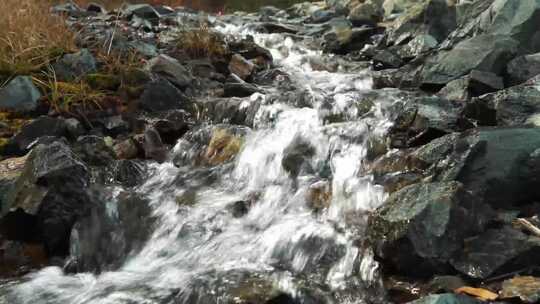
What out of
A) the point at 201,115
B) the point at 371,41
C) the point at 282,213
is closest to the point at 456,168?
the point at 282,213

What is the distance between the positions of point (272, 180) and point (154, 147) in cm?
147

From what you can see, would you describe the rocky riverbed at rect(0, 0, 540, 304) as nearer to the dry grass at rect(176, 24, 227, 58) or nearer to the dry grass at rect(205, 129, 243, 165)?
the dry grass at rect(205, 129, 243, 165)

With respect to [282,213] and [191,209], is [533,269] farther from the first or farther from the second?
[191,209]

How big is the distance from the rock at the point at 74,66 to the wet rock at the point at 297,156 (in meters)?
3.01

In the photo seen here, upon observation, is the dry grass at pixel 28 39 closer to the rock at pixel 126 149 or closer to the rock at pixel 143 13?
the rock at pixel 126 149

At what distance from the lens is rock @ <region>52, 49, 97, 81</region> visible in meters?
6.78

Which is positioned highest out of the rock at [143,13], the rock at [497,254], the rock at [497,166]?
the rock at [143,13]

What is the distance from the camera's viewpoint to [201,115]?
6.87 metres

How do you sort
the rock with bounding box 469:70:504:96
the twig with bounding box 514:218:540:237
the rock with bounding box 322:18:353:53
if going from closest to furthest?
the twig with bounding box 514:218:540:237 → the rock with bounding box 469:70:504:96 → the rock with bounding box 322:18:353:53

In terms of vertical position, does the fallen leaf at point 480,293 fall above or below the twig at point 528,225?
below

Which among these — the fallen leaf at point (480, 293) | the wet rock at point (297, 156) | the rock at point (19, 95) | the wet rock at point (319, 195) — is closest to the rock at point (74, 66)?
the rock at point (19, 95)

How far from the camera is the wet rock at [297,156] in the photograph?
5359 mm

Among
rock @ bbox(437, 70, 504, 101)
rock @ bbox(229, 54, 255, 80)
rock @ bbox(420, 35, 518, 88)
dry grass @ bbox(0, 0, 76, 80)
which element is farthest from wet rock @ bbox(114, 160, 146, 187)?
rock @ bbox(420, 35, 518, 88)

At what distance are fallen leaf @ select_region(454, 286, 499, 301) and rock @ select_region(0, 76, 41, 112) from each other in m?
5.14
